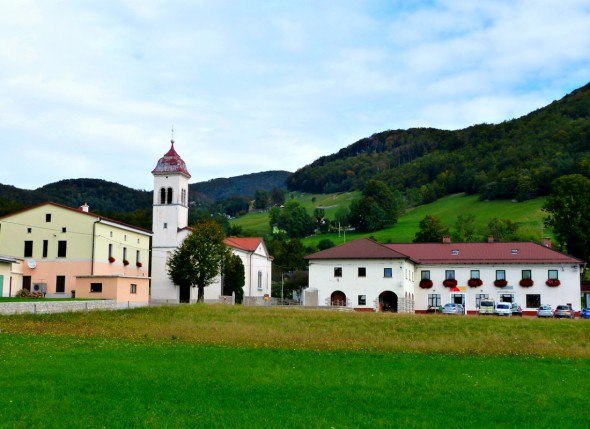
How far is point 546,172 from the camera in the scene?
130500 mm

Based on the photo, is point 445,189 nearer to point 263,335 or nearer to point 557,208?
point 557,208

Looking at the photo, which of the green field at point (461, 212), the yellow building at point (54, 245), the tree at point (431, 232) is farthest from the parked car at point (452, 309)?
the green field at point (461, 212)

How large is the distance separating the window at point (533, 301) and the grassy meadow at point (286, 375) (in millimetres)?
31312

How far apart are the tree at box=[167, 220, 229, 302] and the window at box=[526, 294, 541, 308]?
28509 millimetres

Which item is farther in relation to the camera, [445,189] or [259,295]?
[445,189]

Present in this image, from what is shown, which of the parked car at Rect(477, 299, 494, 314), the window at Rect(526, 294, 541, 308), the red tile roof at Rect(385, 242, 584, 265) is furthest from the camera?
the red tile roof at Rect(385, 242, 584, 265)

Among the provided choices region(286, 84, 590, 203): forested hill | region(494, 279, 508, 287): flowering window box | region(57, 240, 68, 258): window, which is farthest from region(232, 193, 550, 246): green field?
region(57, 240, 68, 258): window

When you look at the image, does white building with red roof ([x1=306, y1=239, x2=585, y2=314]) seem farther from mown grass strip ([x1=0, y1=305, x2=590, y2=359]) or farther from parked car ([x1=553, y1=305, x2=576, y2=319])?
mown grass strip ([x1=0, y1=305, x2=590, y2=359])

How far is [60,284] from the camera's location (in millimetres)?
57094

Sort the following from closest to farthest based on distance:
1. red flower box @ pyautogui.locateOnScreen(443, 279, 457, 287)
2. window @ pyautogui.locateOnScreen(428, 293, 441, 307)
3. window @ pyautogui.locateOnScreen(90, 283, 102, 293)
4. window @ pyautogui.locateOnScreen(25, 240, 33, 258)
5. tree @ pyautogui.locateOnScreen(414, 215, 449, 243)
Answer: window @ pyautogui.locateOnScreen(90, 283, 102, 293) → window @ pyautogui.locateOnScreen(25, 240, 33, 258) → red flower box @ pyautogui.locateOnScreen(443, 279, 457, 287) → window @ pyautogui.locateOnScreen(428, 293, 441, 307) → tree @ pyautogui.locateOnScreen(414, 215, 449, 243)

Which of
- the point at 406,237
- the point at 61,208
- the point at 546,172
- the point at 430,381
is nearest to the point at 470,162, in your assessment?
the point at 546,172

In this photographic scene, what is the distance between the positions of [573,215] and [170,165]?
43844mm

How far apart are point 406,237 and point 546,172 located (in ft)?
109

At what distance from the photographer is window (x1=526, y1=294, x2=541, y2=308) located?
6606cm
